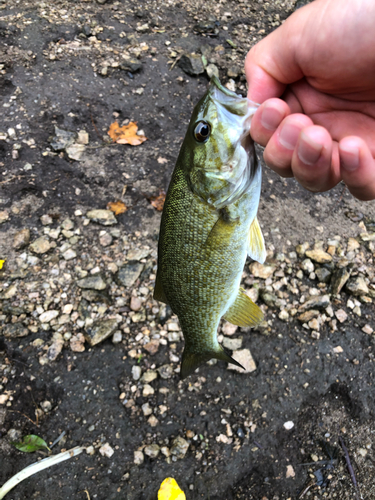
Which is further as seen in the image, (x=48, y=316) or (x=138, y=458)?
(x=48, y=316)

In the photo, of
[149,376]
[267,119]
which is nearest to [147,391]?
[149,376]

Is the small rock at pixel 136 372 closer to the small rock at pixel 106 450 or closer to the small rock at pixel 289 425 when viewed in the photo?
the small rock at pixel 106 450

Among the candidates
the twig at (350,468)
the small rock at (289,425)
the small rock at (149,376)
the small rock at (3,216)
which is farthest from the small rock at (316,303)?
the small rock at (3,216)

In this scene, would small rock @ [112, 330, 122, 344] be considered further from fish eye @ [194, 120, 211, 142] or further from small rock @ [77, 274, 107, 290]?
fish eye @ [194, 120, 211, 142]

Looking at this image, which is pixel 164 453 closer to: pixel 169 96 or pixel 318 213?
pixel 318 213

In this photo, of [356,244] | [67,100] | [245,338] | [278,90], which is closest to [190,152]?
[278,90]

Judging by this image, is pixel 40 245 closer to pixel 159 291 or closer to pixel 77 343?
pixel 77 343
